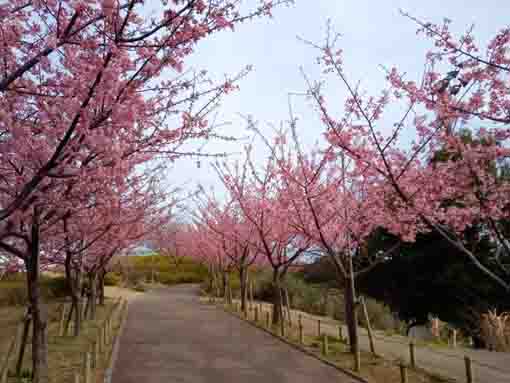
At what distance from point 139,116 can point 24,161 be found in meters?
1.94

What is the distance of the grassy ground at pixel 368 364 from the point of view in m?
8.70

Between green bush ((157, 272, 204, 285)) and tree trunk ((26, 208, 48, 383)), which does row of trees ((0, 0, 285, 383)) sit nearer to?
tree trunk ((26, 208, 48, 383))

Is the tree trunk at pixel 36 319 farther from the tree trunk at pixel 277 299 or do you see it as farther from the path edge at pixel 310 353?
the tree trunk at pixel 277 299

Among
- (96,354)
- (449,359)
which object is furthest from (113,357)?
(449,359)

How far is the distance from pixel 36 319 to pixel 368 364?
20.8 ft

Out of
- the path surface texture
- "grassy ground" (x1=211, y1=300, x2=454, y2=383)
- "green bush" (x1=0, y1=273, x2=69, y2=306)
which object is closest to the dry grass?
"grassy ground" (x1=211, y1=300, x2=454, y2=383)

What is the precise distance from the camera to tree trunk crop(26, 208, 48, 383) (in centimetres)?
759

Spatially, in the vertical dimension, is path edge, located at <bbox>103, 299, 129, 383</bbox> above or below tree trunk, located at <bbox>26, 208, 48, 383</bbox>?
below

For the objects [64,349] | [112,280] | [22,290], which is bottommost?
[64,349]

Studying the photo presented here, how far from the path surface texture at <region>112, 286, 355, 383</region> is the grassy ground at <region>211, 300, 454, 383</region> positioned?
0.41 meters

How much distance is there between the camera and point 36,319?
7773 millimetres

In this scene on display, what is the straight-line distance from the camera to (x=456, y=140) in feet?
21.2

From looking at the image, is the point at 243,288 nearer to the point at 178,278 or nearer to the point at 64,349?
the point at 64,349

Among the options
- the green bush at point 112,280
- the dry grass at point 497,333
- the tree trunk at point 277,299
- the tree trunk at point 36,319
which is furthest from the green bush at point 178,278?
the tree trunk at point 36,319
